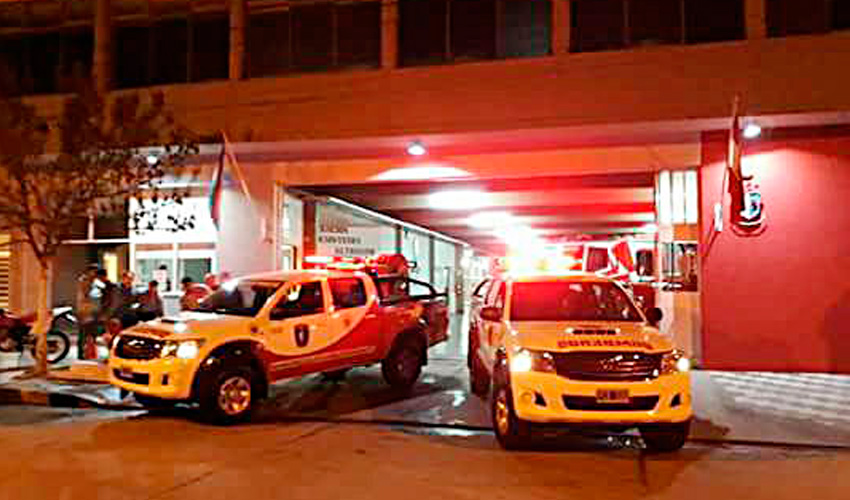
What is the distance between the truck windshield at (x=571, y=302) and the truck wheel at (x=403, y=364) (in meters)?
2.94

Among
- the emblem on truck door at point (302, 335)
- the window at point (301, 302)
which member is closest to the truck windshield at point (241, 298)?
the window at point (301, 302)

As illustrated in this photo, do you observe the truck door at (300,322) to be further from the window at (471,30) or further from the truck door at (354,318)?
the window at (471,30)

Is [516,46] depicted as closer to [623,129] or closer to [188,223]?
[623,129]

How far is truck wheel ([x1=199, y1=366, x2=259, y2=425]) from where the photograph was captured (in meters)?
8.67

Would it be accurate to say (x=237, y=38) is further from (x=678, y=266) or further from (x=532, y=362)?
(x=532, y=362)

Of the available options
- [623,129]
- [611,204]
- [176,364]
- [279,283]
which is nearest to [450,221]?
[611,204]

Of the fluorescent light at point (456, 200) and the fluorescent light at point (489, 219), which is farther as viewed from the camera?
the fluorescent light at point (489, 219)

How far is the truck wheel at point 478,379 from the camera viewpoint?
34.1 feet

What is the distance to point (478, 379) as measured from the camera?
10711 millimetres

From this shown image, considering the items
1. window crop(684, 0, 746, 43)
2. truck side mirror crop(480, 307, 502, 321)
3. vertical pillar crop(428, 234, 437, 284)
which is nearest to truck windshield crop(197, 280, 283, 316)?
truck side mirror crop(480, 307, 502, 321)

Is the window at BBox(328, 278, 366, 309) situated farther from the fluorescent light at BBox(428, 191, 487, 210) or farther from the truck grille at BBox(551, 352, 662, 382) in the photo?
the fluorescent light at BBox(428, 191, 487, 210)

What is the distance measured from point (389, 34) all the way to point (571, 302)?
25.7 ft

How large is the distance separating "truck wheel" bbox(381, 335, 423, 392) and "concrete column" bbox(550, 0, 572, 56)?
20.1 feet

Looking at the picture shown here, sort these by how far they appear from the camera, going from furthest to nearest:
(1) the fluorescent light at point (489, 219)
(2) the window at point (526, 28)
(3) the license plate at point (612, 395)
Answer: (1) the fluorescent light at point (489, 219) < (2) the window at point (526, 28) < (3) the license plate at point (612, 395)
